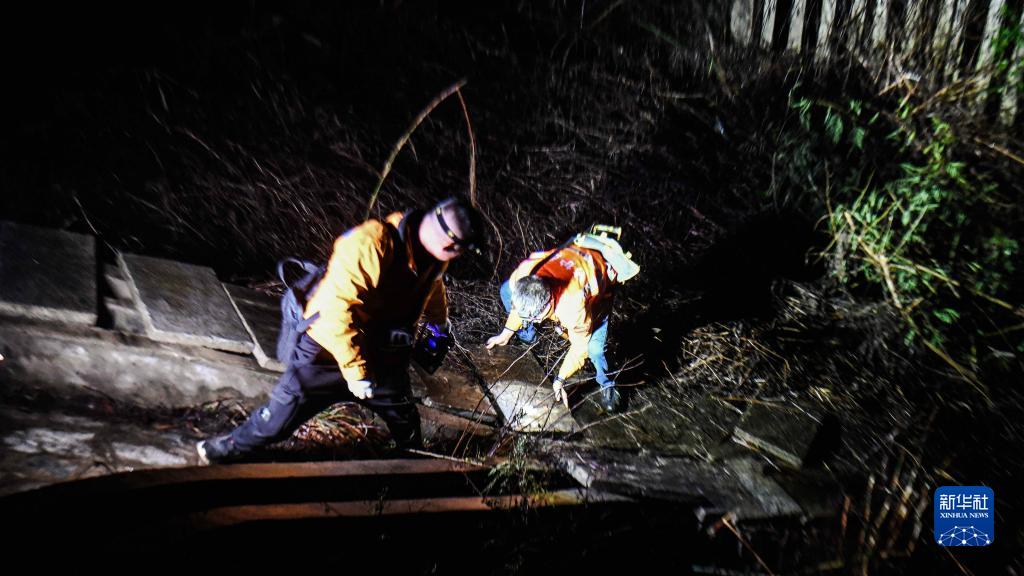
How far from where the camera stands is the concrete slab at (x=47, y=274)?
115 inches

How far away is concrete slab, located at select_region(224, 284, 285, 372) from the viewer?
3383 mm

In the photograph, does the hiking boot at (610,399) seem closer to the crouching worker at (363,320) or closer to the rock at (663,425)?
the rock at (663,425)

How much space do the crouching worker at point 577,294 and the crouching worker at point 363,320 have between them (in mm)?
1268

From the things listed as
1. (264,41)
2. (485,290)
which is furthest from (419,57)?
(485,290)

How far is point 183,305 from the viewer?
3.46m

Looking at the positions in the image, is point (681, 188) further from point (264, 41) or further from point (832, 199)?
point (264, 41)

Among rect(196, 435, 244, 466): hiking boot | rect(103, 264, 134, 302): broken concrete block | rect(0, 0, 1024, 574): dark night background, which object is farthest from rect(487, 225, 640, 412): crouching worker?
rect(103, 264, 134, 302): broken concrete block

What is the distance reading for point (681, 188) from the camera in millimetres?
6895

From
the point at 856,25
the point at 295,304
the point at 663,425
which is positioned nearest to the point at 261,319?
the point at 295,304

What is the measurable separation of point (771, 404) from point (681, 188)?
3211mm

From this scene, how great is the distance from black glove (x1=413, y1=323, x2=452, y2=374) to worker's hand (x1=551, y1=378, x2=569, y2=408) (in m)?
1.41

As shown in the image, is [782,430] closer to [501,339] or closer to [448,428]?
[501,339]

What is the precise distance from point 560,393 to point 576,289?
1.00m

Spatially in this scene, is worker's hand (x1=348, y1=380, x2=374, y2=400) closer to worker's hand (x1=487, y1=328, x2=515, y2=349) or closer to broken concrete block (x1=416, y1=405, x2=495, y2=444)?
broken concrete block (x1=416, y1=405, x2=495, y2=444)
